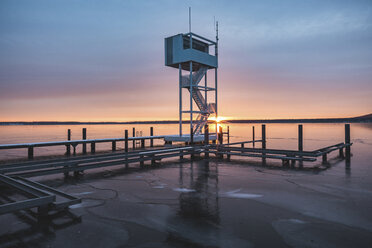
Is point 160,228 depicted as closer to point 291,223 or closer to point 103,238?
point 103,238

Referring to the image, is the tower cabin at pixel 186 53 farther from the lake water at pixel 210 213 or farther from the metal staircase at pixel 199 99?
the lake water at pixel 210 213

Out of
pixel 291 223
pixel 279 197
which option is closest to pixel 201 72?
pixel 279 197

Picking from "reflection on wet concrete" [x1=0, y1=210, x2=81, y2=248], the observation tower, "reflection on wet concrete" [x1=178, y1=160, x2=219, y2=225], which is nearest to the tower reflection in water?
"reflection on wet concrete" [x1=178, y1=160, x2=219, y2=225]

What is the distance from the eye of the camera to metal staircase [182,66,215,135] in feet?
88.9

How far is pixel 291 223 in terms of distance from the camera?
5.69 meters

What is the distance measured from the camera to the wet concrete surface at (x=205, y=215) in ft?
16.1

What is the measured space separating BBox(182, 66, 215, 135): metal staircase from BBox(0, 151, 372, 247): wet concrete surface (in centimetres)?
1747

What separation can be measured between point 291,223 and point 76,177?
28.7ft

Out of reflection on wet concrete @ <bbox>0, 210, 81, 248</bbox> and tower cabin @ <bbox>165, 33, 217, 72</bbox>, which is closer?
reflection on wet concrete @ <bbox>0, 210, 81, 248</bbox>

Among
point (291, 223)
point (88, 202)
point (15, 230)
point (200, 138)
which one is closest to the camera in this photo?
point (15, 230)

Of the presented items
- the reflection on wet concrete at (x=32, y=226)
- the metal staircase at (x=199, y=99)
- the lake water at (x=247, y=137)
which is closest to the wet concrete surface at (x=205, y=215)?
the reflection on wet concrete at (x=32, y=226)

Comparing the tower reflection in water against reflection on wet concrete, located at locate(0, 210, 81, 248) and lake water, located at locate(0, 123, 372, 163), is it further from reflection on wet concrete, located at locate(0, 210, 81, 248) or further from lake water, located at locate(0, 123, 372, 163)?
lake water, located at locate(0, 123, 372, 163)

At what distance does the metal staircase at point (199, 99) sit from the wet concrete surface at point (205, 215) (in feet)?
57.3

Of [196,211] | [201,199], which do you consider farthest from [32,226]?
[201,199]
